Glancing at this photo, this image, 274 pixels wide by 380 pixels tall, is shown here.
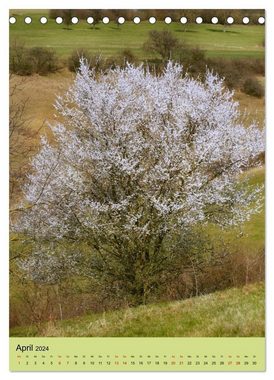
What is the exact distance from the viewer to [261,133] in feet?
33.3

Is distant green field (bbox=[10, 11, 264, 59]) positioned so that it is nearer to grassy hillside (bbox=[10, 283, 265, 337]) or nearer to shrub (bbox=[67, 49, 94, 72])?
shrub (bbox=[67, 49, 94, 72])

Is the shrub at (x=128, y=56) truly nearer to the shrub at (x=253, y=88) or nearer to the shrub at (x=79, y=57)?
the shrub at (x=79, y=57)

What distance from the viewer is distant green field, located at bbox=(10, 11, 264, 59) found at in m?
9.73

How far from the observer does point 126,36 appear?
10.1m

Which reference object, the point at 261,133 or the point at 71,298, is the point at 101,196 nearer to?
the point at 71,298

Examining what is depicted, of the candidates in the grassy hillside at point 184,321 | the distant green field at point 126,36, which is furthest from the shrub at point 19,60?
the grassy hillside at point 184,321

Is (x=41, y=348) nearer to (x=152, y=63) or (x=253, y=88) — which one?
(x=152, y=63)

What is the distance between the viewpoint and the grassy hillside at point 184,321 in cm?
943

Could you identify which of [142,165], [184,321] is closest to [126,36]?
[142,165]

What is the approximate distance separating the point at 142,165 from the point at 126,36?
7.45ft

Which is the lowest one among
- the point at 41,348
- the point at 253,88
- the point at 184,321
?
the point at 41,348

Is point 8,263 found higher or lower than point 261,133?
lower

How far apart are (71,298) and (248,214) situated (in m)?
2.98

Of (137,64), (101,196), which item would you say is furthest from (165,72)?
(101,196)
